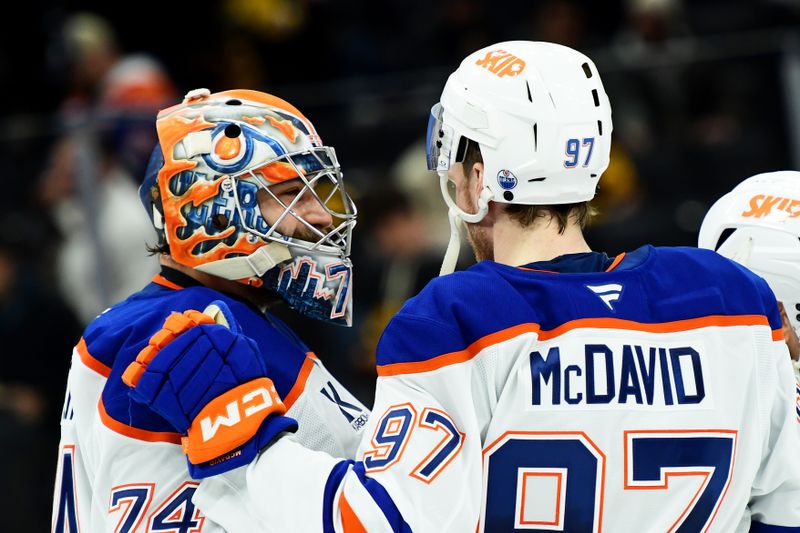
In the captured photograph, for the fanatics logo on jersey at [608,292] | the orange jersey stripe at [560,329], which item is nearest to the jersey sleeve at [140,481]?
the orange jersey stripe at [560,329]

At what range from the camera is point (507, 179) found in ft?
8.96

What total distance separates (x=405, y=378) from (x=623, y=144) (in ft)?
14.4

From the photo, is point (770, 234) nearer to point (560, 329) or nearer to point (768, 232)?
Answer: point (768, 232)

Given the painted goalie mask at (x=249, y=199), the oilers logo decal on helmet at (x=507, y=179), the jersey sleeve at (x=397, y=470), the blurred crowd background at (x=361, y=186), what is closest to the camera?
the jersey sleeve at (x=397, y=470)

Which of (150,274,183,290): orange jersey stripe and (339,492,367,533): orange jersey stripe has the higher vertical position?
(150,274,183,290): orange jersey stripe

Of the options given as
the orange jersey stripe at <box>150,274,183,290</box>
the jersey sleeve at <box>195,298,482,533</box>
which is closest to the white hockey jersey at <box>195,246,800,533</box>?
the jersey sleeve at <box>195,298,482,533</box>

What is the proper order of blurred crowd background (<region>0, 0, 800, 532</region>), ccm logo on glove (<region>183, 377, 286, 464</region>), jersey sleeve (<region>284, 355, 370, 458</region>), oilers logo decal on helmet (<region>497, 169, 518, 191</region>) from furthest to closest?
blurred crowd background (<region>0, 0, 800, 532</region>)
jersey sleeve (<region>284, 355, 370, 458</region>)
oilers logo decal on helmet (<region>497, 169, 518, 191</region>)
ccm logo on glove (<region>183, 377, 286, 464</region>)

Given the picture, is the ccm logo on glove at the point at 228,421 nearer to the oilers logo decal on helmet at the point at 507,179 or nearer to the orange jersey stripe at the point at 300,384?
the orange jersey stripe at the point at 300,384

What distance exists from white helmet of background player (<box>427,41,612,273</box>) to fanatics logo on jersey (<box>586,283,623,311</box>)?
0.70 feet

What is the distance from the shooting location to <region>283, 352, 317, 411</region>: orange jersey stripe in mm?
2992

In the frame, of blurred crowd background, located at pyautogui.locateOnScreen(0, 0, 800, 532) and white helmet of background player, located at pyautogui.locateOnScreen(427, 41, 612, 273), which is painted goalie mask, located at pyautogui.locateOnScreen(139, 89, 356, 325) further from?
blurred crowd background, located at pyautogui.locateOnScreen(0, 0, 800, 532)

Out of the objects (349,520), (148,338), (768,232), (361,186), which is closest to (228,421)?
(349,520)

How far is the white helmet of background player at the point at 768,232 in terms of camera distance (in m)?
3.05

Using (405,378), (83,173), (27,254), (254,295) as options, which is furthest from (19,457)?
(405,378)
